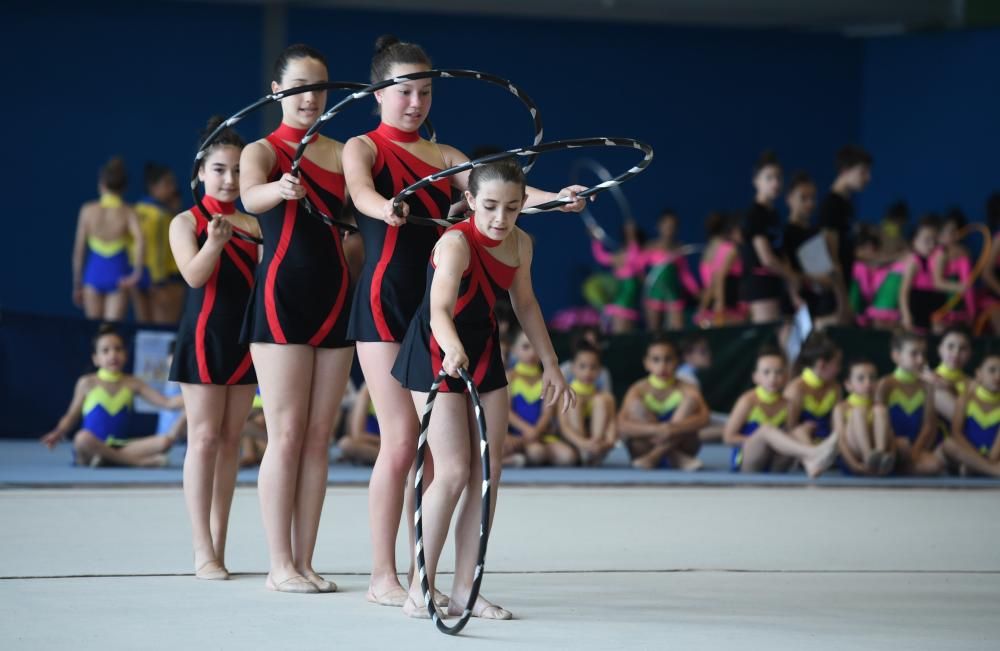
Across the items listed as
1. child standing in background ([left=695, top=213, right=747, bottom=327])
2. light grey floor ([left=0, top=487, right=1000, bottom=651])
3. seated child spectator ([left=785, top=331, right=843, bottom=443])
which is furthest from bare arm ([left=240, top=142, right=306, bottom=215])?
child standing in background ([left=695, top=213, right=747, bottom=327])

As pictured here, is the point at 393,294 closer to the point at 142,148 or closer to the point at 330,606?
the point at 330,606

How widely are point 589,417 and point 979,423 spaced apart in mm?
2300

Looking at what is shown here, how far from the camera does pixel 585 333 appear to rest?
8984 millimetres

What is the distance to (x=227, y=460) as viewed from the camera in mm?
4441

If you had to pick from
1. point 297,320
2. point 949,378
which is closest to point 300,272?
point 297,320

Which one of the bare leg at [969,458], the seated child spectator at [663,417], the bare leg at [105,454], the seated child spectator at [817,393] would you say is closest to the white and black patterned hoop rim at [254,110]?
the bare leg at [105,454]

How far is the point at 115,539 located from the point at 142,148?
9787 mm

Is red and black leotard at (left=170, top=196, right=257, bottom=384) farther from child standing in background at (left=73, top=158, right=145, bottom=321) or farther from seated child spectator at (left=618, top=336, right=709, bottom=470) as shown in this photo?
child standing in background at (left=73, top=158, right=145, bottom=321)

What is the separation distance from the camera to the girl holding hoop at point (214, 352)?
14.3 feet

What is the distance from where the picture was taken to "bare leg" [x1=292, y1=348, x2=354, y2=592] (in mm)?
4184

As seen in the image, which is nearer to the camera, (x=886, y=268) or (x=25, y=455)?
(x=25, y=455)

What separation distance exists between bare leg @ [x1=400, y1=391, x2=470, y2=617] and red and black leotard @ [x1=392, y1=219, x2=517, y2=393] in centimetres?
6

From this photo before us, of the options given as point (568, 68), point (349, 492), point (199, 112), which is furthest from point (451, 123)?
point (349, 492)

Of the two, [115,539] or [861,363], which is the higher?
[861,363]
